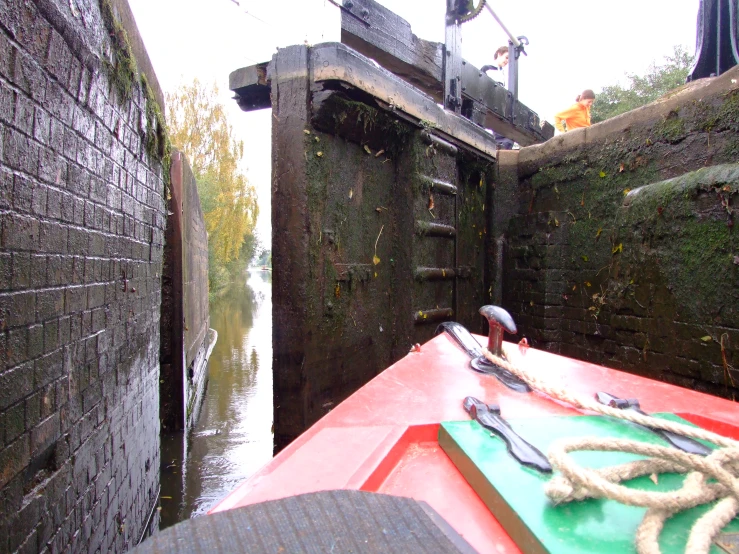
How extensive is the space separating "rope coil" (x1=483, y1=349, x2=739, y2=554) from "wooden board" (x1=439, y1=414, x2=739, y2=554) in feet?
0.08

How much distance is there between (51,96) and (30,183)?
31cm

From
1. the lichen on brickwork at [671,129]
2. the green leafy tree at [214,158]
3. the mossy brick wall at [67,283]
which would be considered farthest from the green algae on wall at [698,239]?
the green leafy tree at [214,158]

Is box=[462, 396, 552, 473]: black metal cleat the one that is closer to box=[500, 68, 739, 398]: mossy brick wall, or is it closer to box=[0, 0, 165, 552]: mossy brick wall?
box=[0, 0, 165, 552]: mossy brick wall

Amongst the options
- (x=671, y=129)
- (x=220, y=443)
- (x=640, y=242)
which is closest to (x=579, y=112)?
(x=671, y=129)

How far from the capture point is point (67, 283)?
1660mm

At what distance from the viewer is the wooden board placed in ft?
2.58

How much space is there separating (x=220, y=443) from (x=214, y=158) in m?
15.4

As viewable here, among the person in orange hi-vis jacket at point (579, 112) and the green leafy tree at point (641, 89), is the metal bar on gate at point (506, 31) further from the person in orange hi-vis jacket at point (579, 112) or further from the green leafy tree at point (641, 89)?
the green leafy tree at point (641, 89)

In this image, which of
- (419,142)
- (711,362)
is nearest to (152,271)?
(419,142)

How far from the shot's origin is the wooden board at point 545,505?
0.79 metres

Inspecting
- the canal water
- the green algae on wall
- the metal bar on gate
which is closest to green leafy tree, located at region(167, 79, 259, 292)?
the canal water

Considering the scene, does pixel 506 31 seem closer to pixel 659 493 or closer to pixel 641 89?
pixel 659 493

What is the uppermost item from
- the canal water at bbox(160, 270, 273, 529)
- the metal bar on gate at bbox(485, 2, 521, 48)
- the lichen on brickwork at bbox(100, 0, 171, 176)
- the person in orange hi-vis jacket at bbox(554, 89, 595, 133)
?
the metal bar on gate at bbox(485, 2, 521, 48)

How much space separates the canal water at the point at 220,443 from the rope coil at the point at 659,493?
2810 mm
